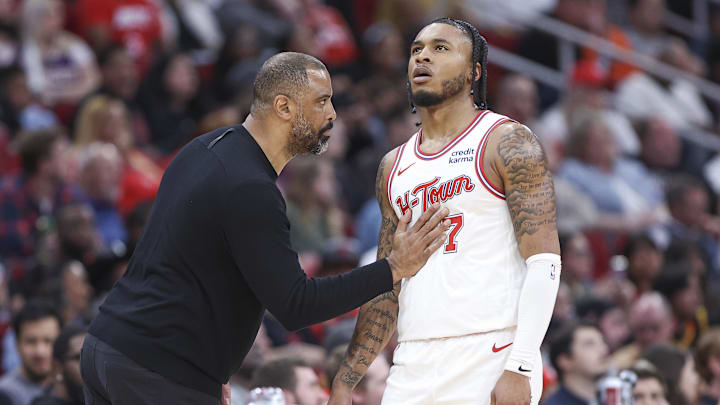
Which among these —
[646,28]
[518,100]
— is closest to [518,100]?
[518,100]

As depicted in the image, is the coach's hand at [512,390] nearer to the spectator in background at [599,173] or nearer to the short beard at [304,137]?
the short beard at [304,137]

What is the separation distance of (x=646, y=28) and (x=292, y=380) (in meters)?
10.1

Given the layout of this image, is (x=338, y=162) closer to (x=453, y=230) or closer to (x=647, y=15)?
(x=647, y=15)

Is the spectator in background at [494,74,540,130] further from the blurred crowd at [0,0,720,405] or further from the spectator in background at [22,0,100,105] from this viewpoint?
the spectator in background at [22,0,100,105]

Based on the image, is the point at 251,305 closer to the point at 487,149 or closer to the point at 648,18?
the point at 487,149

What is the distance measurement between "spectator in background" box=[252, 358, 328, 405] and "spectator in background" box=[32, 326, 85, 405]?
1.00 meters

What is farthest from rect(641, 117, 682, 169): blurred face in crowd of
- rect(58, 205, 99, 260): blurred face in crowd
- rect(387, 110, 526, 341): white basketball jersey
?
rect(387, 110, 526, 341): white basketball jersey

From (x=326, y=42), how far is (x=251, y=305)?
853 centimetres

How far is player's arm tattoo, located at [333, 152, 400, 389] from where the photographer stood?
500 cm

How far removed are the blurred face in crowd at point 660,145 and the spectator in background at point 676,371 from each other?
211 inches

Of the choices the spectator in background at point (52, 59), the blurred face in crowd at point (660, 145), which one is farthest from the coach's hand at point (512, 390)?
the blurred face in crowd at point (660, 145)

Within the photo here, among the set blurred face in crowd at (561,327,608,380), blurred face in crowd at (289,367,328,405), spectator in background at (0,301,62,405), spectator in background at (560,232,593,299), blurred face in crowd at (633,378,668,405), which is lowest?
spectator in background at (560,232,593,299)

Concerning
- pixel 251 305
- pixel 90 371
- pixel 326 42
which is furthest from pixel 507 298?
pixel 326 42

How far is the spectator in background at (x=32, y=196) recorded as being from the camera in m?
8.82
